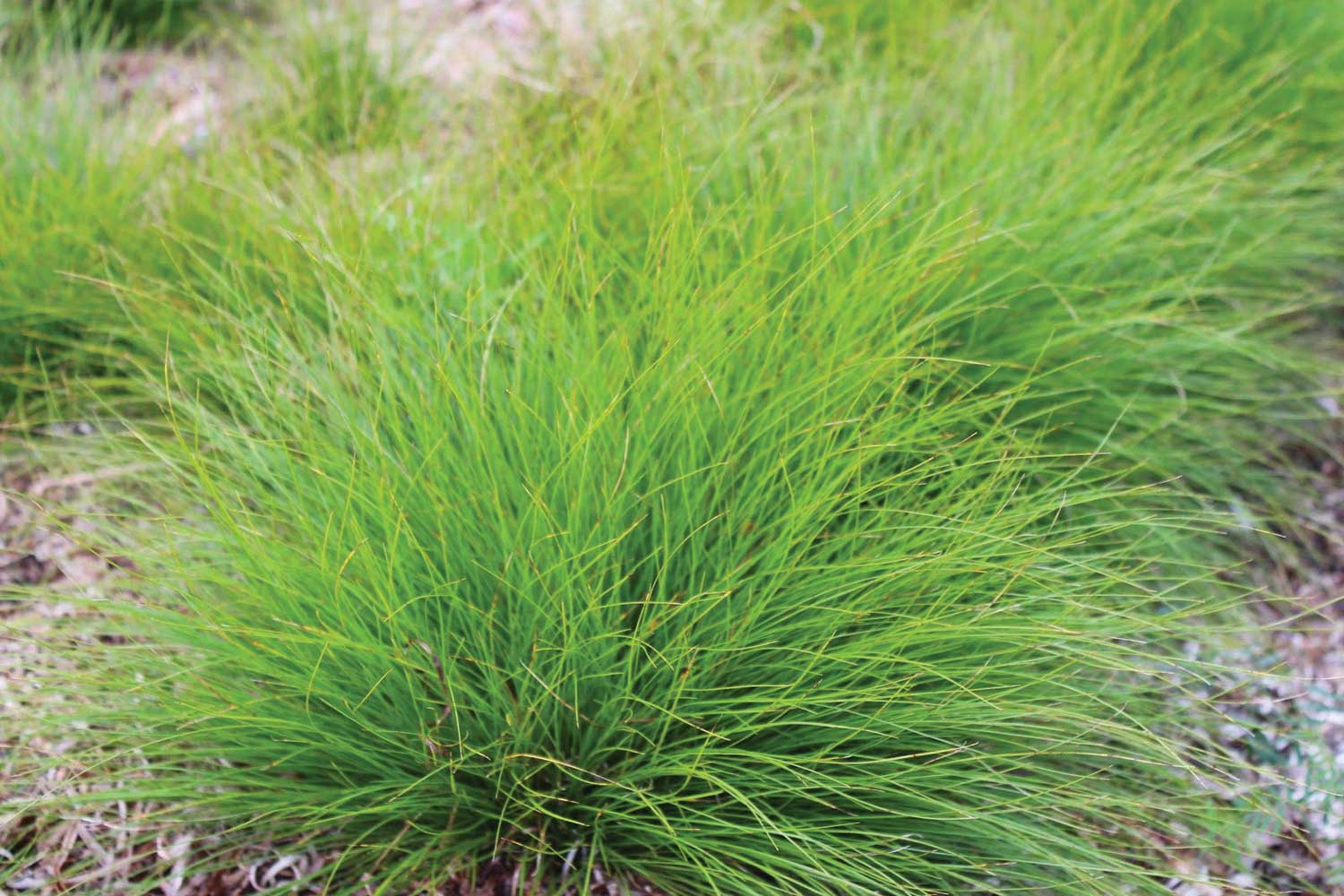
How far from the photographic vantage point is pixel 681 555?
6.68 feet

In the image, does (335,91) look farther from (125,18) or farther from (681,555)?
(681,555)

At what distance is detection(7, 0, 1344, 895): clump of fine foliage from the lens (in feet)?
6.00

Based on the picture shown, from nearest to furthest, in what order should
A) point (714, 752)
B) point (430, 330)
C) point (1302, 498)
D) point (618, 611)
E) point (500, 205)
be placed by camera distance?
point (714, 752)
point (618, 611)
point (430, 330)
point (500, 205)
point (1302, 498)

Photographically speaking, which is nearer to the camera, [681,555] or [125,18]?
[681,555]

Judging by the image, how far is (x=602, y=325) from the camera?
2.25 m

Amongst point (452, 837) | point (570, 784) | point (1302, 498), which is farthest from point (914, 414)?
point (1302, 498)

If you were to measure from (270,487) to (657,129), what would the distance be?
4.41ft

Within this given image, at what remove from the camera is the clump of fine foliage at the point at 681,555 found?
1.83m

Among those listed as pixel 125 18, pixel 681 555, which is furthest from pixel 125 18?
pixel 681 555

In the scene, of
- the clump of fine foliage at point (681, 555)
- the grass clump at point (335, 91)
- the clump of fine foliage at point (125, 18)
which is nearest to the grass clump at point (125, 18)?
the clump of fine foliage at point (125, 18)

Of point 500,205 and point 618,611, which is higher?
point 500,205

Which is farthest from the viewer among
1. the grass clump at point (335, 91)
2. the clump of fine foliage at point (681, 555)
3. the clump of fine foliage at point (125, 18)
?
the clump of fine foliage at point (125, 18)

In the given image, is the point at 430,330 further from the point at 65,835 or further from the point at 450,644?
the point at 65,835

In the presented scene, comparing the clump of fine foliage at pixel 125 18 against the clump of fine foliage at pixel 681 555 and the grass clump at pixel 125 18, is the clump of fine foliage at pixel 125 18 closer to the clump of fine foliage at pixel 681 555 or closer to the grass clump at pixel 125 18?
the grass clump at pixel 125 18
